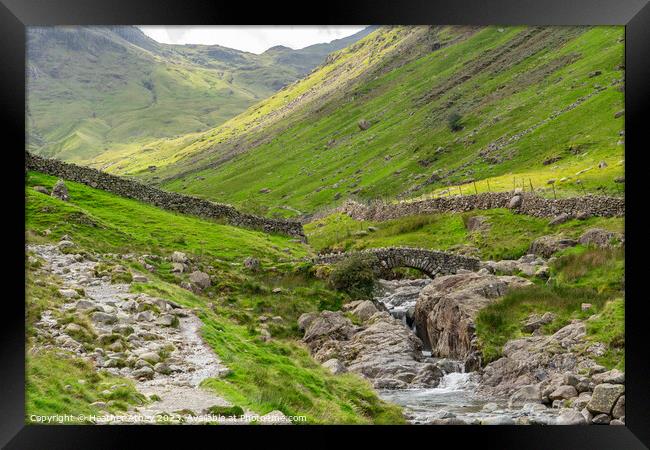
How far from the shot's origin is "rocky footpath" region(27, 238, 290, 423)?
11.1 m

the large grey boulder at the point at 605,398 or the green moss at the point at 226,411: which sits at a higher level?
the green moss at the point at 226,411

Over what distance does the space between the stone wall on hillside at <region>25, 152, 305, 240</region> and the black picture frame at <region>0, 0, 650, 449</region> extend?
14.2 m

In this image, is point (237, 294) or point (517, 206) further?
point (517, 206)

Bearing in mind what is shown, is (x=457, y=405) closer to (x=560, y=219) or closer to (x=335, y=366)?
(x=335, y=366)

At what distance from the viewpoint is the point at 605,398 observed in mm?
12602

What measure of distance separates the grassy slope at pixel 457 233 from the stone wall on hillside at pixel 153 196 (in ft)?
15.3

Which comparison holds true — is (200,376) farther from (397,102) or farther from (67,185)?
(397,102)

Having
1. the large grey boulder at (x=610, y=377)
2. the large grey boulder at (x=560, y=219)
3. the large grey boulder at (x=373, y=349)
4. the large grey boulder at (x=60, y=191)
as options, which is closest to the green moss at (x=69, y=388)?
the large grey boulder at (x=373, y=349)

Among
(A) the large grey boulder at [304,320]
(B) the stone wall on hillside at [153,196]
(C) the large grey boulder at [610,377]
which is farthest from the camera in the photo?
(B) the stone wall on hillside at [153,196]

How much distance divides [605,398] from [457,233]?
2237 centimetres

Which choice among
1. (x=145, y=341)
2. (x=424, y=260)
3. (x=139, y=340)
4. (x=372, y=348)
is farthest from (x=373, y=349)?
(x=139, y=340)

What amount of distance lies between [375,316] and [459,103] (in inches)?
2854

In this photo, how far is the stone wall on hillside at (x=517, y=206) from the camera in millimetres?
28078

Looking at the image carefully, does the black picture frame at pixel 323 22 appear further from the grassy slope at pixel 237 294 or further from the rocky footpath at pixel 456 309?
the rocky footpath at pixel 456 309
